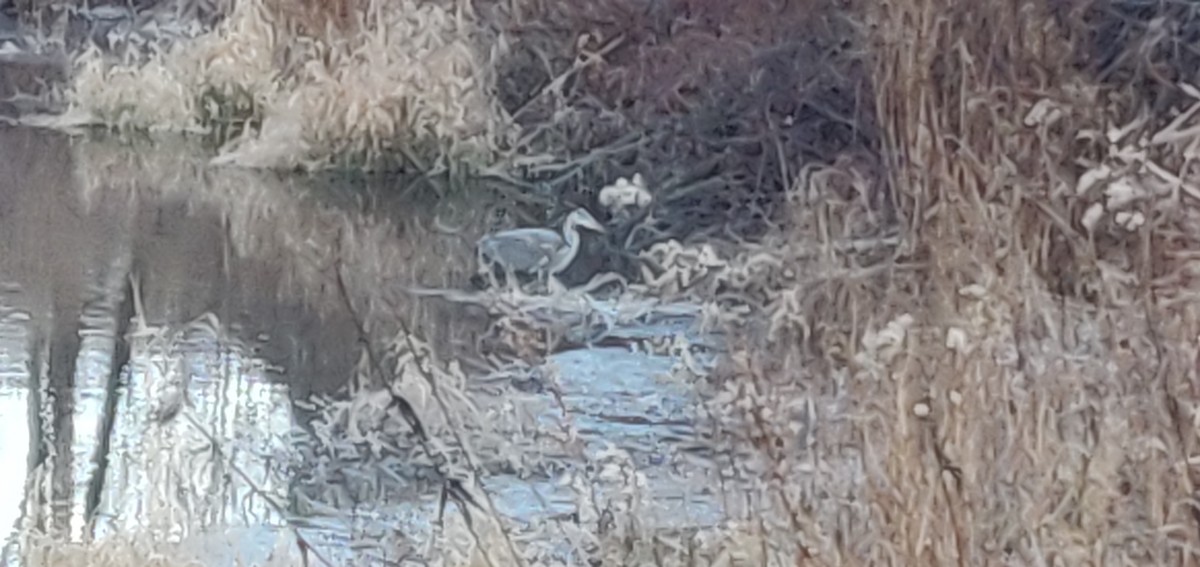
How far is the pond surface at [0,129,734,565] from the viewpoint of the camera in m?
1.16

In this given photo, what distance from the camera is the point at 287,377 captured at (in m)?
1.21

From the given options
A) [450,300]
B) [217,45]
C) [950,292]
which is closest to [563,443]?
[450,300]

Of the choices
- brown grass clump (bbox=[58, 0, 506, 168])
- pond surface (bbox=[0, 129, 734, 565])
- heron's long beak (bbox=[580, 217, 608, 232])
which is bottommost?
pond surface (bbox=[0, 129, 734, 565])

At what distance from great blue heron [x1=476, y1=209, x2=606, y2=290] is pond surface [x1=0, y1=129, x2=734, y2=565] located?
1.0 inches

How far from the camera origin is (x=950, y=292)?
44.3 inches

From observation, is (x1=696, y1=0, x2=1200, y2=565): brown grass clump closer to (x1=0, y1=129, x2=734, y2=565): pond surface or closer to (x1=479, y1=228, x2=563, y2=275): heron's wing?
(x1=0, y1=129, x2=734, y2=565): pond surface

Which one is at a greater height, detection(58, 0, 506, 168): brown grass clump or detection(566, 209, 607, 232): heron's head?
detection(58, 0, 506, 168): brown grass clump

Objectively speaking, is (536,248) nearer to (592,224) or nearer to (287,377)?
(592,224)

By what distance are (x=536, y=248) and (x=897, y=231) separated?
33 centimetres

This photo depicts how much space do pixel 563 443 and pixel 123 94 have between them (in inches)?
22.2

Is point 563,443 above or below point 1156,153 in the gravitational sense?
below

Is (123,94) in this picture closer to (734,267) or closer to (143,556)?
(143,556)

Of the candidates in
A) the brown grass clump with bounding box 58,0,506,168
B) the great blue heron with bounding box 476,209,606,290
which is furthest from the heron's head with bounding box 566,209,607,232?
the brown grass clump with bounding box 58,0,506,168

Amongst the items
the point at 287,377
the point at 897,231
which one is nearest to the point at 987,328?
the point at 897,231
